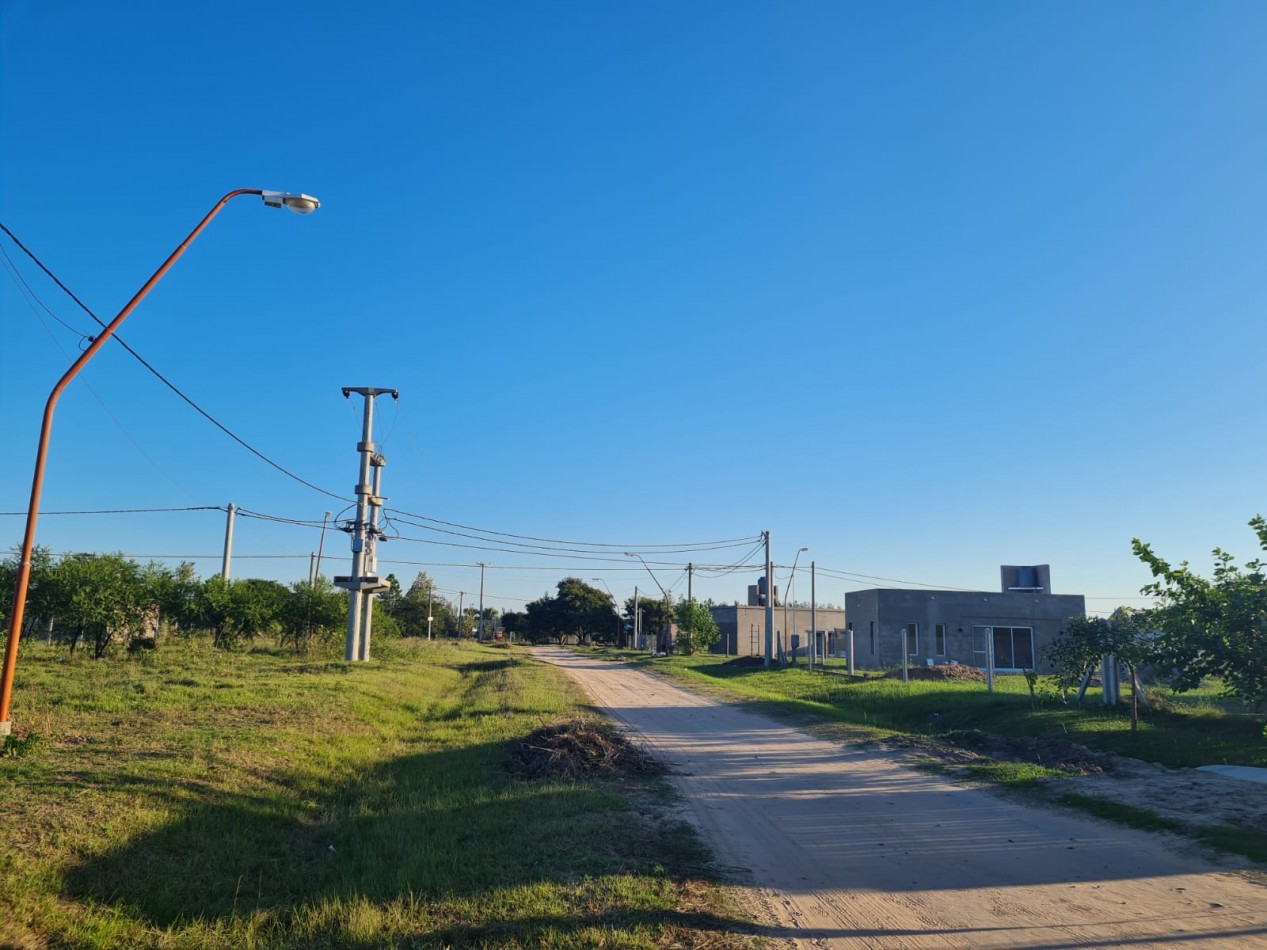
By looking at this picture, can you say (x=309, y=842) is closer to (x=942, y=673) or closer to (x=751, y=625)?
(x=942, y=673)

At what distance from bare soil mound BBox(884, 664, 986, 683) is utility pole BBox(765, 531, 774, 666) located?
9.66m

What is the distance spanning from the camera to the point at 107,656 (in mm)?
30938

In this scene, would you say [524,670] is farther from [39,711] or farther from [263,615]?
[39,711]

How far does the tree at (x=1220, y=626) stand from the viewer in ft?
32.5

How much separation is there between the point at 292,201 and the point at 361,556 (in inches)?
940

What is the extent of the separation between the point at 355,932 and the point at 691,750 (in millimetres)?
9709

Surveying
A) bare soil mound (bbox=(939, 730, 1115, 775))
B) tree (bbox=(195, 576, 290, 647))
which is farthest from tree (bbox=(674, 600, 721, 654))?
bare soil mound (bbox=(939, 730, 1115, 775))

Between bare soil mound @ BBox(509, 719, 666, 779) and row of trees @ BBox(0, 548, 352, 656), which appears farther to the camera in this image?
row of trees @ BBox(0, 548, 352, 656)

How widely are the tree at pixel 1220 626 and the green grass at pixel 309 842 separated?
689cm

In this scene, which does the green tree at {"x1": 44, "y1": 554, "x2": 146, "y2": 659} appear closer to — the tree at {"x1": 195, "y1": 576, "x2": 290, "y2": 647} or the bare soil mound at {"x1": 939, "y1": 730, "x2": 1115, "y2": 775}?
the tree at {"x1": 195, "y1": 576, "x2": 290, "y2": 647}

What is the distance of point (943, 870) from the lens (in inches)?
293

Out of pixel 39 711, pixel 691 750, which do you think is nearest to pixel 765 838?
pixel 691 750

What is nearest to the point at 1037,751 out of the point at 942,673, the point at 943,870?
the point at 943,870

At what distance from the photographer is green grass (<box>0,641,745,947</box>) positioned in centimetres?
645
